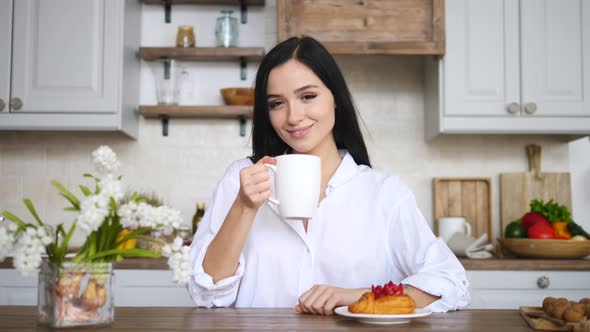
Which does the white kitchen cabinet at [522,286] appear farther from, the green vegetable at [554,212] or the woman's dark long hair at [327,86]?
the woman's dark long hair at [327,86]

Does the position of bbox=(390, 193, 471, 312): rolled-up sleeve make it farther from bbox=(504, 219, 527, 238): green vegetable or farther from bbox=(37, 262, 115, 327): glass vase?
bbox=(504, 219, 527, 238): green vegetable

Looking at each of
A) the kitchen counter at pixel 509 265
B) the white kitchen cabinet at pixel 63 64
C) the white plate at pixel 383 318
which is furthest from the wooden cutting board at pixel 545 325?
the white kitchen cabinet at pixel 63 64

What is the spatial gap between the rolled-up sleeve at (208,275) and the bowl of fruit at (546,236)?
1.61 metres

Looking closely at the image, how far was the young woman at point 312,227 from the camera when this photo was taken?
5.05 feet

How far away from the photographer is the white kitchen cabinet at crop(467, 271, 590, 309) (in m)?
2.66

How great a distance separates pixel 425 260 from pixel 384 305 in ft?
1.41

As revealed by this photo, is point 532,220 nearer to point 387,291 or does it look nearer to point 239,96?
point 239,96

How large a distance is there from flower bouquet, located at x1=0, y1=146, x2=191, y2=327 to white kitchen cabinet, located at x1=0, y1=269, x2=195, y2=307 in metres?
1.75

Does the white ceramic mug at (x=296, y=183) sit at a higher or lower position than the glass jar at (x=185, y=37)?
lower

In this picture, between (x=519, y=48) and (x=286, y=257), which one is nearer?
(x=286, y=257)

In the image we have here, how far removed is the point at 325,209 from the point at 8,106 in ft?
6.27

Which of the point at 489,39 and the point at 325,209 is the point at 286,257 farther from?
the point at 489,39

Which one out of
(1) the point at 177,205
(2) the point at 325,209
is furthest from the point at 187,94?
(2) the point at 325,209

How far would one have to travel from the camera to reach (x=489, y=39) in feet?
9.65
